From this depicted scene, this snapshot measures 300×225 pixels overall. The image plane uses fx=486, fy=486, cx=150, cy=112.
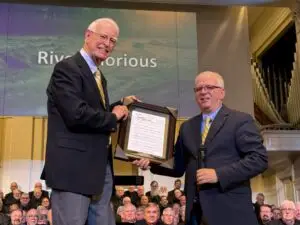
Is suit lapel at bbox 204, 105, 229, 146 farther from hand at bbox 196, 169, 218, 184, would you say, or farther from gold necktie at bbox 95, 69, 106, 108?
gold necktie at bbox 95, 69, 106, 108

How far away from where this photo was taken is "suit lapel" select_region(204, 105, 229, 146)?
230 centimetres

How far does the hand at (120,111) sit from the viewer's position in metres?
2.10

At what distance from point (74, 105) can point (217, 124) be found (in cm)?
77

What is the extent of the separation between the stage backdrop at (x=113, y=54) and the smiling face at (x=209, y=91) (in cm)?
484

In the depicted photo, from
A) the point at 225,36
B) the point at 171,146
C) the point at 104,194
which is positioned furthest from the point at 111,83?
the point at 104,194

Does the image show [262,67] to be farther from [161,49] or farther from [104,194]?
[104,194]

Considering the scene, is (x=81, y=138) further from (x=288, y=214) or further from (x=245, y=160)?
(x=288, y=214)

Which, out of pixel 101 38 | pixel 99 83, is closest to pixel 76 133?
pixel 99 83

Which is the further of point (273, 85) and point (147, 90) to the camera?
point (273, 85)

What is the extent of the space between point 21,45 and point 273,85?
475 cm

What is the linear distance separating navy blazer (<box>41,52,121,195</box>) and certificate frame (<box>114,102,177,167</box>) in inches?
11.4

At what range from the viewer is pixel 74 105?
1875mm

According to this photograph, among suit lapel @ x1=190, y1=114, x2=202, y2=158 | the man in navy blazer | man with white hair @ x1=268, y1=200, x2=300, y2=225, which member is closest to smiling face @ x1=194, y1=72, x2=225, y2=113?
the man in navy blazer

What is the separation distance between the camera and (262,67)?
1000cm
